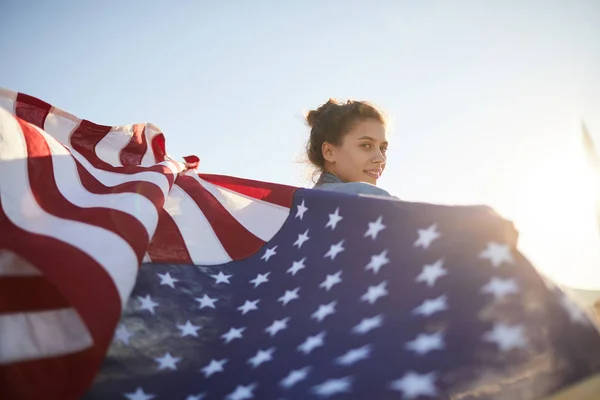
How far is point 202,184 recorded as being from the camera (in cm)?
281

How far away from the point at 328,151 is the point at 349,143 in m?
0.25

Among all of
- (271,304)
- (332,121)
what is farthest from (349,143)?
(271,304)

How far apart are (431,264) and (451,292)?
156 mm

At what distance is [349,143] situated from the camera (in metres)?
3.18

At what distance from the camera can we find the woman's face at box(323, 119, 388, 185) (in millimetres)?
3079

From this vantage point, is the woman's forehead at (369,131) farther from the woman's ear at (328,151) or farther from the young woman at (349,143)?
the woman's ear at (328,151)

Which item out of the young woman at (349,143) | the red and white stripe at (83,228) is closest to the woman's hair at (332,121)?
the young woman at (349,143)

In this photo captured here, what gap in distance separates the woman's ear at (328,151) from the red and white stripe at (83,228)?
0.82 meters

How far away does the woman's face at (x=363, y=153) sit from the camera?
308 centimetres

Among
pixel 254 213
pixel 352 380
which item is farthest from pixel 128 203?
pixel 352 380

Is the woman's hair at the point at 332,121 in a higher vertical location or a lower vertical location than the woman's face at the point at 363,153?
higher

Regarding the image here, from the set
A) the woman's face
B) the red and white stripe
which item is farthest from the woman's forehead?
the red and white stripe

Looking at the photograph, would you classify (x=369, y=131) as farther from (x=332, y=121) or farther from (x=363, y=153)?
(x=332, y=121)

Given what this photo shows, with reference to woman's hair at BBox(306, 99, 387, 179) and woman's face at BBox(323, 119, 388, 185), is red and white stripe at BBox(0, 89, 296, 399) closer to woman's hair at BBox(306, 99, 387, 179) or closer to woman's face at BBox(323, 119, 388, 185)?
woman's face at BBox(323, 119, 388, 185)
